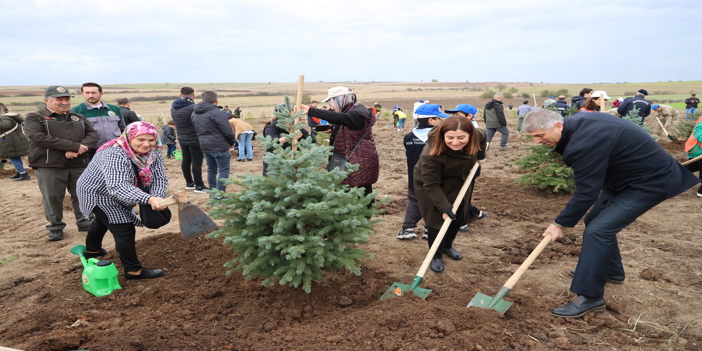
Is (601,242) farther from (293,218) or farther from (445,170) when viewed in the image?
(293,218)

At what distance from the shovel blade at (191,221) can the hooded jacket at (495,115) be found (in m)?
10.4

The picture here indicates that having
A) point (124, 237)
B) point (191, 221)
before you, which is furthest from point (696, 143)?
point (124, 237)

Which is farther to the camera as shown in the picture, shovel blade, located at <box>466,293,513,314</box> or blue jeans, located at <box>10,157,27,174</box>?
blue jeans, located at <box>10,157,27,174</box>

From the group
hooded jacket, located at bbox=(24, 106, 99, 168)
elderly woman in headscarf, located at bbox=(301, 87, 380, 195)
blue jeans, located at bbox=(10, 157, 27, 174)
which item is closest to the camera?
elderly woman in headscarf, located at bbox=(301, 87, 380, 195)

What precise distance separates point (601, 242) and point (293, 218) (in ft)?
7.67

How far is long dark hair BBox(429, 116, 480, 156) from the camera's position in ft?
12.2

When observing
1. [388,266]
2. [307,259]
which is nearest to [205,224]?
[307,259]

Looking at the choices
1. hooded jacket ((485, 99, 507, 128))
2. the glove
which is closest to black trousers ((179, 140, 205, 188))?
the glove


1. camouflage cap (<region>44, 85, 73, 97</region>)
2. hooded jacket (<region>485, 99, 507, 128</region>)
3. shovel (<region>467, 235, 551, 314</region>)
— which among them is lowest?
shovel (<region>467, 235, 551, 314</region>)

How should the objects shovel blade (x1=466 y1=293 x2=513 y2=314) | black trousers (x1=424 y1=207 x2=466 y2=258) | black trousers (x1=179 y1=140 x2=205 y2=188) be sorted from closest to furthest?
1. shovel blade (x1=466 y1=293 x2=513 y2=314)
2. black trousers (x1=424 y1=207 x2=466 y2=258)
3. black trousers (x1=179 y1=140 x2=205 y2=188)

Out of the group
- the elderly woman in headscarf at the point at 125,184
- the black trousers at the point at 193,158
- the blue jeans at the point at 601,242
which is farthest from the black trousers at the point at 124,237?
the blue jeans at the point at 601,242

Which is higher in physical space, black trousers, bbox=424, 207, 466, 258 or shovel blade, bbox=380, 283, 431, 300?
black trousers, bbox=424, 207, 466, 258

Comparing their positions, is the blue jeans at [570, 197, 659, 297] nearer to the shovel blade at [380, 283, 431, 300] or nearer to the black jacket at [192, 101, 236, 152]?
the shovel blade at [380, 283, 431, 300]

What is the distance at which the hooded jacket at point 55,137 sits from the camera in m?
4.99
